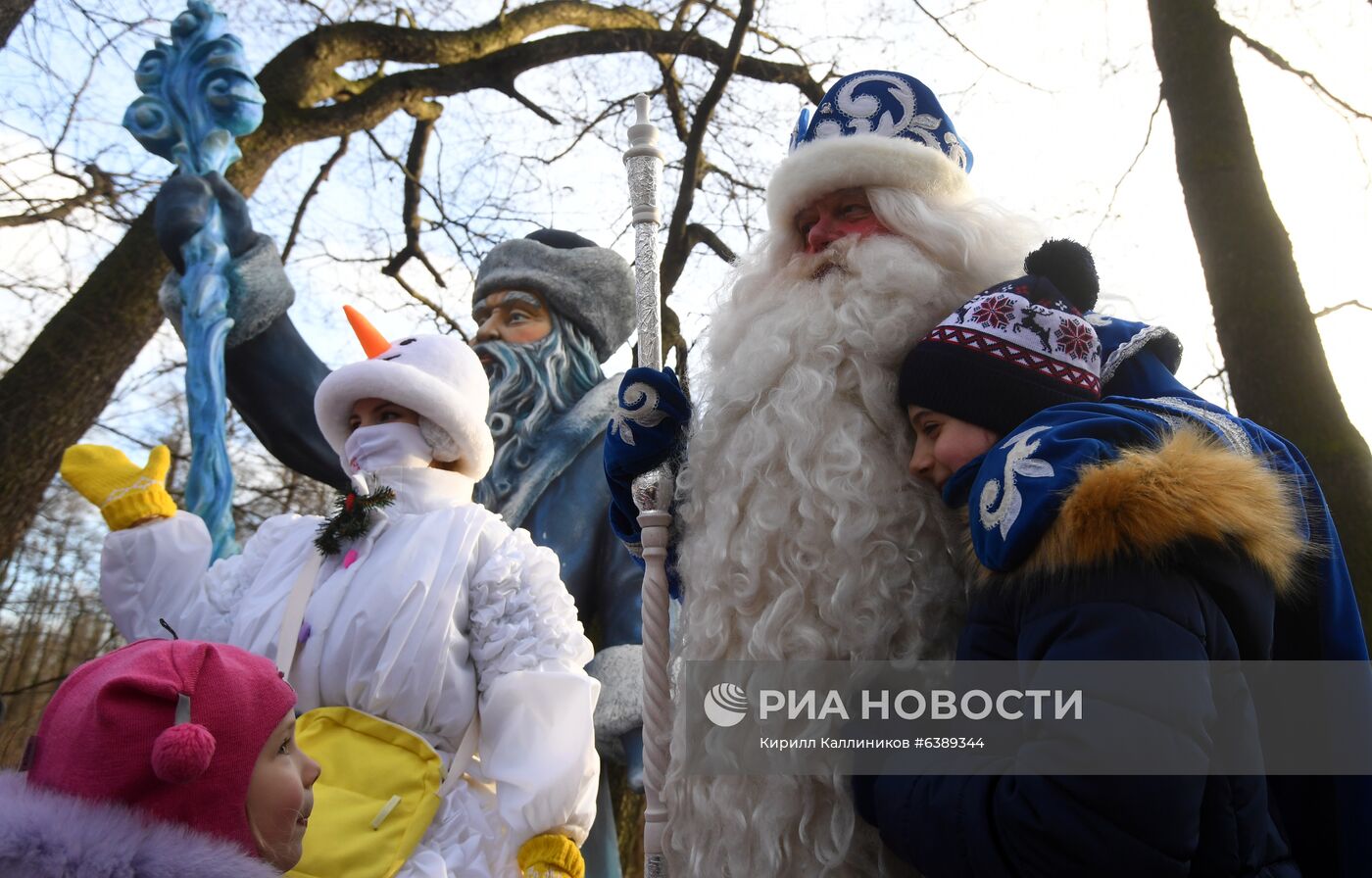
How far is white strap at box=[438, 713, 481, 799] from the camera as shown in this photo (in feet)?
8.32

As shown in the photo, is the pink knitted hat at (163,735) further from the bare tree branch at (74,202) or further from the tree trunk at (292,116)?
the bare tree branch at (74,202)

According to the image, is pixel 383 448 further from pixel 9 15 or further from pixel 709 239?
pixel 709 239

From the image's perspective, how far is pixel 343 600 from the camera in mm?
2639

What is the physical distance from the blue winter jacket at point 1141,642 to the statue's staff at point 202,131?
3.64m

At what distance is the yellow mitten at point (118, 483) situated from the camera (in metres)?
3.29

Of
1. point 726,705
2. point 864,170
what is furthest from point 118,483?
point 864,170

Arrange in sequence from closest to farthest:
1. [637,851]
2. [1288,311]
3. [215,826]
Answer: [215,826]
[1288,311]
[637,851]

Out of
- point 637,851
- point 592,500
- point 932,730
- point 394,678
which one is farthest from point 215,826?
point 637,851

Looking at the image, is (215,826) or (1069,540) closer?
(1069,540)

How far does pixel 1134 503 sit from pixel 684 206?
656cm

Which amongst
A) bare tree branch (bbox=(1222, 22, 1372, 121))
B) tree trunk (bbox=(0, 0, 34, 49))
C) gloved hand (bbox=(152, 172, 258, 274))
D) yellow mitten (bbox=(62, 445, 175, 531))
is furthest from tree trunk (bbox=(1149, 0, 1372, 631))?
tree trunk (bbox=(0, 0, 34, 49))

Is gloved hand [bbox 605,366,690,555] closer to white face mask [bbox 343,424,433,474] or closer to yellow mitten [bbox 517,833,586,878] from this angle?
yellow mitten [bbox 517,833,586,878]

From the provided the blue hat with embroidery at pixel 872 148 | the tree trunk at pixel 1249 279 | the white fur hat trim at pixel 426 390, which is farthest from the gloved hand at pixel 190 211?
the tree trunk at pixel 1249 279

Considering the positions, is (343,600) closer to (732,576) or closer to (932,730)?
(732,576)
